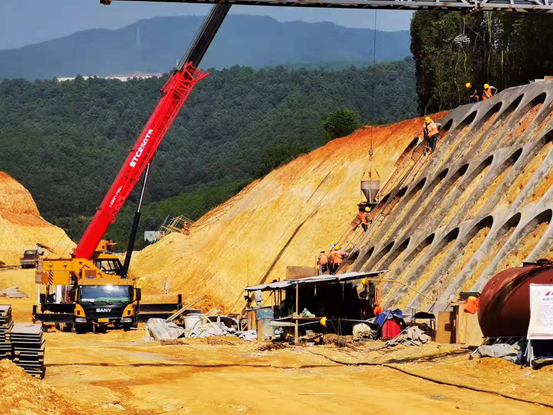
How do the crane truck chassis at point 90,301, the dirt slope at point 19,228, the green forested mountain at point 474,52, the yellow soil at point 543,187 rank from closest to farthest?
the yellow soil at point 543,187 < the crane truck chassis at point 90,301 < the green forested mountain at point 474,52 < the dirt slope at point 19,228

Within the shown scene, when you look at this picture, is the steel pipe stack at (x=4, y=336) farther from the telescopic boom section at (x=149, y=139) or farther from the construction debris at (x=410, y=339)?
the telescopic boom section at (x=149, y=139)

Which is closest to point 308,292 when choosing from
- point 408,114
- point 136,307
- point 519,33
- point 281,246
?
point 136,307

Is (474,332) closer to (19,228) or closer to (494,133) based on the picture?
(494,133)

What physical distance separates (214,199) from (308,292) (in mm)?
101534

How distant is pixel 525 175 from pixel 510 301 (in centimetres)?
1311

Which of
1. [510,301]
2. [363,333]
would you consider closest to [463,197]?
[363,333]

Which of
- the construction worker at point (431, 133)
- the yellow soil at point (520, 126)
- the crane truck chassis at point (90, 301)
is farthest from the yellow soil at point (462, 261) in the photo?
the construction worker at point (431, 133)

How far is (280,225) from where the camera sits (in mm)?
59531

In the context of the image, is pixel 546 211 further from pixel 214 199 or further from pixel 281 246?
pixel 214 199

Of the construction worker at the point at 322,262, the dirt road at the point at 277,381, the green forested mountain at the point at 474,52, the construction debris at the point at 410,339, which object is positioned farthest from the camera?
the green forested mountain at the point at 474,52

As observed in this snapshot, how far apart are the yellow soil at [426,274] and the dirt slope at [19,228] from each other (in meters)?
57.6

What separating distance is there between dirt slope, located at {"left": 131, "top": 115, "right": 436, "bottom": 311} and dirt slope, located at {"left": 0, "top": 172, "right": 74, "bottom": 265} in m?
30.4

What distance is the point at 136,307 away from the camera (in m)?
42.8

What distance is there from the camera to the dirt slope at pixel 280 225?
55.8 metres
